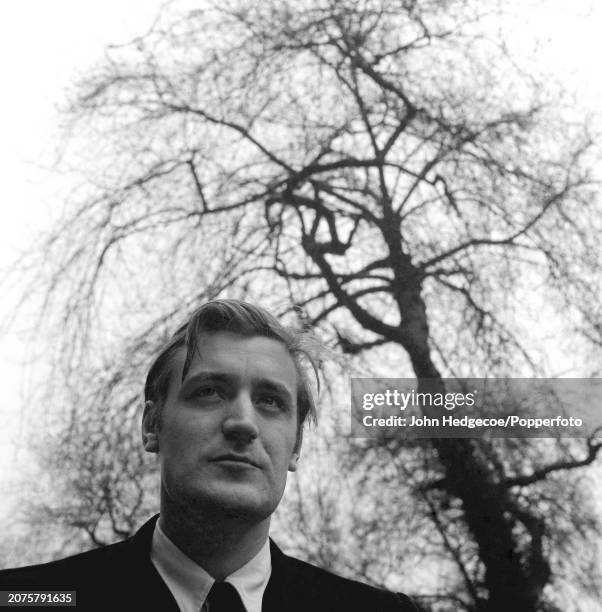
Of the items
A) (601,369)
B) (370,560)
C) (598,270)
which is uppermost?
(598,270)

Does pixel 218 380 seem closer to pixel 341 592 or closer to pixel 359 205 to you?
pixel 341 592

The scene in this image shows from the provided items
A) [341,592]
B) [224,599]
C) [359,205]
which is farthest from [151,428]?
[359,205]

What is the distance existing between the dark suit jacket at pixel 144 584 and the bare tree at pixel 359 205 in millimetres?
342

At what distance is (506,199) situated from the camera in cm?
171

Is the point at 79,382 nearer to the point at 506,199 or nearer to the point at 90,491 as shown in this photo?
the point at 90,491

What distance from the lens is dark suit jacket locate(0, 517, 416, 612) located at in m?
1.01

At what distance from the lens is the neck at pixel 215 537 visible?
0.94 meters

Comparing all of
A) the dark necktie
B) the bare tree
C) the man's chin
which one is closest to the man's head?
the man's chin

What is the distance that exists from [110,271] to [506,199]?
923 millimetres

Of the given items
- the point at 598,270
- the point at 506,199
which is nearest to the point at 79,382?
the point at 506,199

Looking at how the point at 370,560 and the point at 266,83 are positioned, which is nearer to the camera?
the point at 370,560

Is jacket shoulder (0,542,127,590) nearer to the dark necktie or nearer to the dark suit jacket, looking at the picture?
the dark suit jacket

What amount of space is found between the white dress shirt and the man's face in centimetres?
8

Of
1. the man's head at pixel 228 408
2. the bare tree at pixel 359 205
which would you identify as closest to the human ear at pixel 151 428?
the man's head at pixel 228 408
